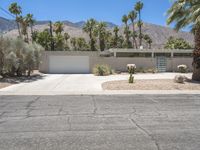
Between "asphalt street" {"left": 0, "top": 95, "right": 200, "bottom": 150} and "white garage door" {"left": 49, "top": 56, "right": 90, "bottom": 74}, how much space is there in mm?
24825

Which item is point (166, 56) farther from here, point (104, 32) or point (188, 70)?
point (104, 32)

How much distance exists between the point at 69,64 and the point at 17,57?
10.5 m

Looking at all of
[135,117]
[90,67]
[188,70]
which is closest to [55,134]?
[135,117]

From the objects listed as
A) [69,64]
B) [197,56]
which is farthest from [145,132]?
[69,64]

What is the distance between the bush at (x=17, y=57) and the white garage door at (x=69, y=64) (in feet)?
15.8

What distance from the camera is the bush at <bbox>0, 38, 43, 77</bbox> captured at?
88.9 ft

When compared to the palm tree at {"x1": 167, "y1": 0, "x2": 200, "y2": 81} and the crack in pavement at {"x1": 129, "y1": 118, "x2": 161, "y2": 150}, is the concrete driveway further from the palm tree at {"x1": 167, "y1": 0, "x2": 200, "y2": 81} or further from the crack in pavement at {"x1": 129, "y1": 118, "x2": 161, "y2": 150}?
the crack in pavement at {"x1": 129, "y1": 118, "x2": 161, "y2": 150}

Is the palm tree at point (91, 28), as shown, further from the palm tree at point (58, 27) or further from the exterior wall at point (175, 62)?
the exterior wall at point (175, 62)

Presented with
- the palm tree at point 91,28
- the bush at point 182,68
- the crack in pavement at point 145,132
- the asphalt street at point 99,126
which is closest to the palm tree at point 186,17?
the asphalt street at point 99,126

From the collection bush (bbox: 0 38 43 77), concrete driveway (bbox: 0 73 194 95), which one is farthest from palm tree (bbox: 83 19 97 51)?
concrete driveway (bbox: 0 73 194 95)

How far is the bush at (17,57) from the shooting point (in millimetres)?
27094

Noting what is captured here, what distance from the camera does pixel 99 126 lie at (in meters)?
9.12

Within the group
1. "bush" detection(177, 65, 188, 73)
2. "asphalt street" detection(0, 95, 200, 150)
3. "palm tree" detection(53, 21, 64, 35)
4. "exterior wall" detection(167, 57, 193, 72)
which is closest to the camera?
"asphalt street" detection(0, 95, 200, 150)

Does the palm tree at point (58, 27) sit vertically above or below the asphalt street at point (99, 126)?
above
